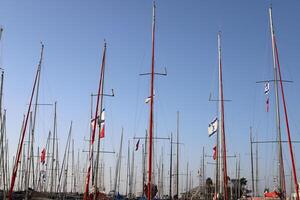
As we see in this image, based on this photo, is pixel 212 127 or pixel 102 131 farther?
pixel 212 127

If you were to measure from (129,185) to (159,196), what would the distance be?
30.6ft

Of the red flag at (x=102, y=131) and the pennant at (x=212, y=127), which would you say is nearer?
the red flag at (x=102, y=131)

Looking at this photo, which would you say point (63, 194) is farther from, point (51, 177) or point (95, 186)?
point (95, 186)

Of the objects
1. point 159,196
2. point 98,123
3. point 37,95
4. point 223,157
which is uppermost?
point 37,95

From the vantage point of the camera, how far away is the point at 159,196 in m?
87.4

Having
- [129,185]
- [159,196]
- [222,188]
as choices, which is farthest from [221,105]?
[159,196]

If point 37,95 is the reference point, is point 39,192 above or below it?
below

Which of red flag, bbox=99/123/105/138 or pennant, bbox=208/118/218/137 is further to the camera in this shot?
pennant, bbox=208/118/218/137

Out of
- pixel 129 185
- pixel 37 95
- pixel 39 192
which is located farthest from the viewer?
pixel 129 185

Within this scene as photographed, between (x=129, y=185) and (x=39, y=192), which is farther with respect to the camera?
(x=129, y=185)

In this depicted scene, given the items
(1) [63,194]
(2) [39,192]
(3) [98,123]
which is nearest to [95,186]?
(3) [98,123]

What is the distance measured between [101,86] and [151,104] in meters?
8.39

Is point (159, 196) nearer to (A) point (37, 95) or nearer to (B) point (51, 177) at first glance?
(B) point (51, 177)

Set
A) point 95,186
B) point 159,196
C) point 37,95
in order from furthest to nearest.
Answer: point 159,196 → point 37,95 → point 95,186
